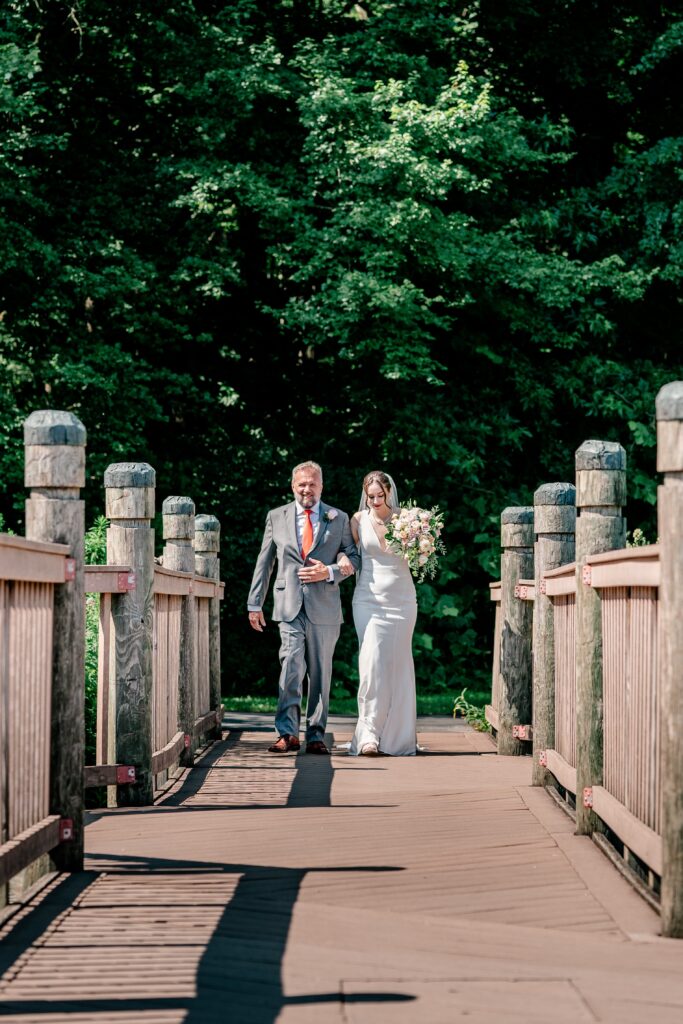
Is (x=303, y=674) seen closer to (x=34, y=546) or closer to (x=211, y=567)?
(x=211, y=567)

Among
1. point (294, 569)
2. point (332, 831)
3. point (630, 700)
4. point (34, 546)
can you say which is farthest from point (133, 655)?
point (294, 569)

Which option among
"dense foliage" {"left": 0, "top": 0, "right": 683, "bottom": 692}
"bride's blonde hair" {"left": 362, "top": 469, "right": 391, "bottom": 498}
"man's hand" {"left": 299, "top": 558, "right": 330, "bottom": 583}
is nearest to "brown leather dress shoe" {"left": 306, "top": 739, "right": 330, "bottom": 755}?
"man's hand" {"left": 299, "top": 558, "right": 330, "bottom": 583}

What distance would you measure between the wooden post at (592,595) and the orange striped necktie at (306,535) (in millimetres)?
4443

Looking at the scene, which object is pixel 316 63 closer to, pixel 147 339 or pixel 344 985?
pixel 147 339

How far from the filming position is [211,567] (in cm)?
1200

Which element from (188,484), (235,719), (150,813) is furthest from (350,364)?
(150,813)

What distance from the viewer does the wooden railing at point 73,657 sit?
16.7ft

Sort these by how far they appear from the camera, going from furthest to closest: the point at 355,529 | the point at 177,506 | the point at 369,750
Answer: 1. the point at 355,529
2. the point at 369,750
3. the point at 177,506

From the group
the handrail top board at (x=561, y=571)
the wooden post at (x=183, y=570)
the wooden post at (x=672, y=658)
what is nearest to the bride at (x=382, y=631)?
the wooden post at (x=183, y=570)

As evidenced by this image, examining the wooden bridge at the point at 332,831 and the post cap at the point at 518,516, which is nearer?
the wooden bridge at the point at 332,831

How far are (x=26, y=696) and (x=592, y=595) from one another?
103 inches

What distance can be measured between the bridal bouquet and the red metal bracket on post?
377 cm

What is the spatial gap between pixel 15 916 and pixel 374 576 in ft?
22.1

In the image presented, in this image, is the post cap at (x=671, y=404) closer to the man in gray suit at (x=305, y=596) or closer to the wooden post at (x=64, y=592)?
the wooden post at (x=64, y=592)
